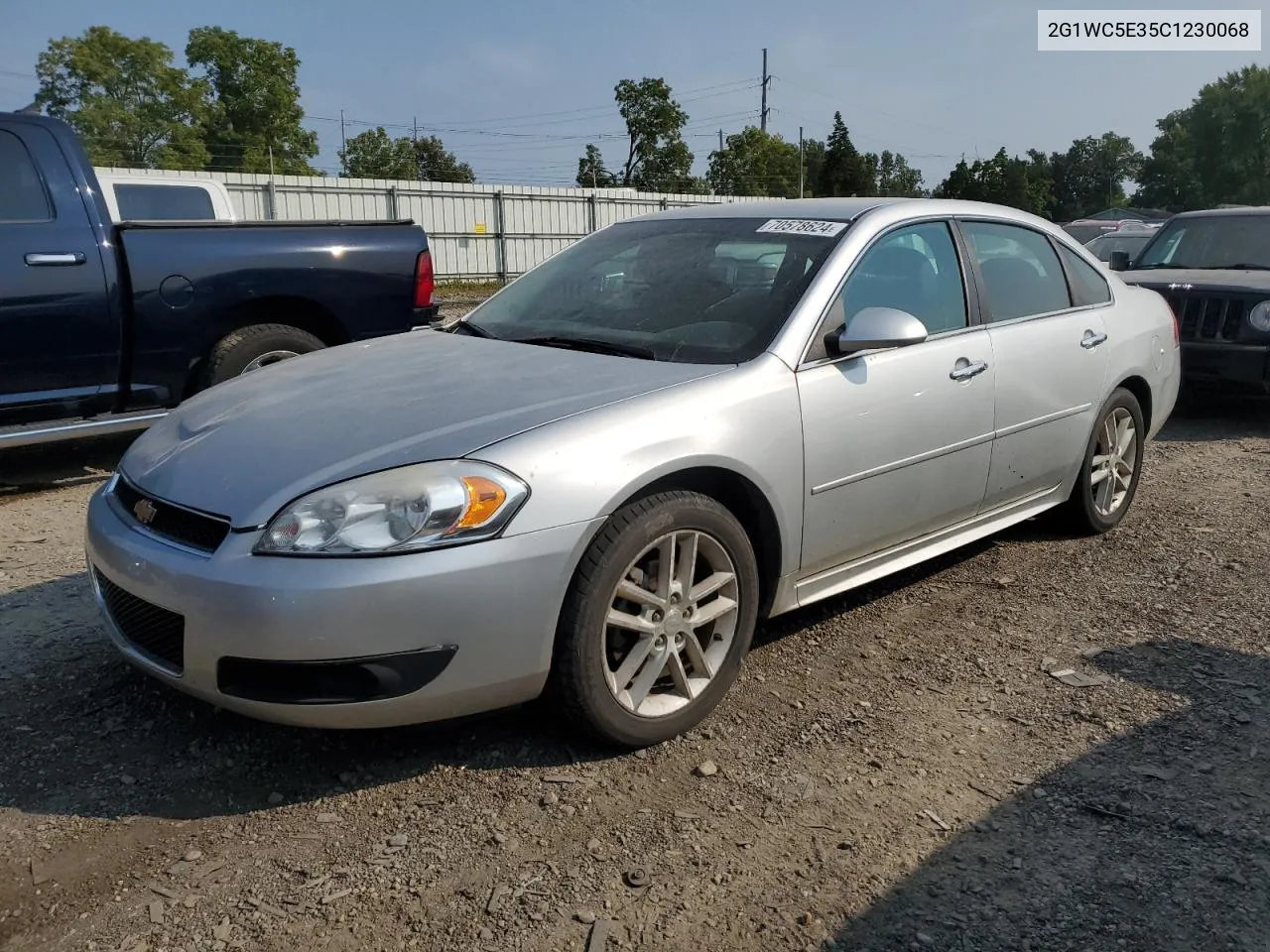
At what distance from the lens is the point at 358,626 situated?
2477 mm

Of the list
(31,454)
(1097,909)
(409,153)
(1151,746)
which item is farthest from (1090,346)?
(409,153)

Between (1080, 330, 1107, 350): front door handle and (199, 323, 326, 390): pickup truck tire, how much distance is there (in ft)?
14.0

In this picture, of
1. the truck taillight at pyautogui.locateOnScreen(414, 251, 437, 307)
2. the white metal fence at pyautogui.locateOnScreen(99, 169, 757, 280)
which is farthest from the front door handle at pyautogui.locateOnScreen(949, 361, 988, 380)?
the white metal fence at pyautogui.locateOnScreen(99, 169, 757, 280)

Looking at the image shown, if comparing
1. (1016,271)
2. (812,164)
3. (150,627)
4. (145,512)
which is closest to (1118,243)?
(1016,271)

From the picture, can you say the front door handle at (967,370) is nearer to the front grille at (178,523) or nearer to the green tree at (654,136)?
the front grille at (178,523)

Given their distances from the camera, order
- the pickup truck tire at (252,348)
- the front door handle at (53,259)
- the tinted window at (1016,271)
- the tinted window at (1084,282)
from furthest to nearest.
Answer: the pickup truck tire at (252,348)
the front door handle at (53,259)
the tinted window at (1084,282)
the tinted window at (1016,271)

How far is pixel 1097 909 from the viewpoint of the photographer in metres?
2.32

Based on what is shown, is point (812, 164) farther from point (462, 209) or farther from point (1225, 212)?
point (1225, 212)

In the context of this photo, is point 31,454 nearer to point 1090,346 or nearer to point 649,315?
point 649,315

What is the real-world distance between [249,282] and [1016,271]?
422cm

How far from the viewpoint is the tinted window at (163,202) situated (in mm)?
8289

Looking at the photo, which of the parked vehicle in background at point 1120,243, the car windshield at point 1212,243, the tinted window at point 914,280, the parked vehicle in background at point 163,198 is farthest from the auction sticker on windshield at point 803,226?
the parked vehicle in background at point 1120,243

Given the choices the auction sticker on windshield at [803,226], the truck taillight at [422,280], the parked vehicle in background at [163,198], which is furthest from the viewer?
the parked vehicle in background at [163,198]

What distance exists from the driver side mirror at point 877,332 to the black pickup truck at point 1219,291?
5619 mm
